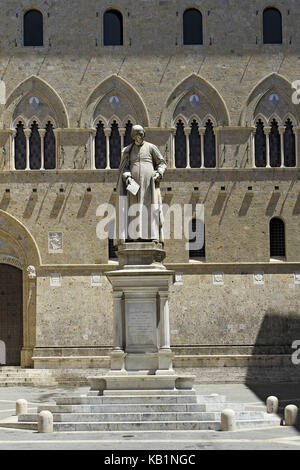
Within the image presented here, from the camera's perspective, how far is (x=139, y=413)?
19.5m

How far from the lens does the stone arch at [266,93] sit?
126ft

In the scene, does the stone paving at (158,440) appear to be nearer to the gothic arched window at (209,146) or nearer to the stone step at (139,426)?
the stone step at (139,426)

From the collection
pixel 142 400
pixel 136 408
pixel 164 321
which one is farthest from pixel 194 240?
A: pixel 136 408

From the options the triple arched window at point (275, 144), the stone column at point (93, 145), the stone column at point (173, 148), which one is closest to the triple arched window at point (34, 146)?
the stone column at point (93, 145)

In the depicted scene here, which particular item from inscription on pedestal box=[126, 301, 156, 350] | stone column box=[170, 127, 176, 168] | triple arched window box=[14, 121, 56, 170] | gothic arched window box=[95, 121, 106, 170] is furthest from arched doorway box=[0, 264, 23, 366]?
inscription on pedestal box=[126, 301, 156, 350]

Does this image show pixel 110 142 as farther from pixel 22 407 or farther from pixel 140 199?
pixel 22 407

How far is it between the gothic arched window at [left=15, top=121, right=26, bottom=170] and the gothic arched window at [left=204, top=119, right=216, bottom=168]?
697 centimetres

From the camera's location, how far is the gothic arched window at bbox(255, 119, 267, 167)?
3862 cm

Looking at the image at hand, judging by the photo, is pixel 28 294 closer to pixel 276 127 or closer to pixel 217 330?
pixel 217 330

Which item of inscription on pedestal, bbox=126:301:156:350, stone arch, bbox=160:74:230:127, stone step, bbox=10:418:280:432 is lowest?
stone step, bbox=10:418:280:432

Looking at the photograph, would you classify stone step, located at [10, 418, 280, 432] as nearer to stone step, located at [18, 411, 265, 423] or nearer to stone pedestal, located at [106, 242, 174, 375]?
stone step, located at [18, 411, 265, 423]

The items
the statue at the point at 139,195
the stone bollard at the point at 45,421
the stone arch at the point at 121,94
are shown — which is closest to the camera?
the stone bollard at the point at 45,421

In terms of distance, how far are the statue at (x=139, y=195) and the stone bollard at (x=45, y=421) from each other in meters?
4.30
